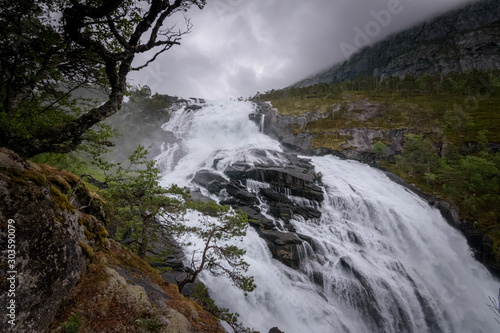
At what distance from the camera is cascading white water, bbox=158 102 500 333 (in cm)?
1531

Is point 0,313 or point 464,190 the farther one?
point 464,190

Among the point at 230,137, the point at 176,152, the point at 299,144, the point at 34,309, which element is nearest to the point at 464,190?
the point at 299,144

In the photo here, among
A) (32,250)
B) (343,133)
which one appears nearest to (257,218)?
(32,250)

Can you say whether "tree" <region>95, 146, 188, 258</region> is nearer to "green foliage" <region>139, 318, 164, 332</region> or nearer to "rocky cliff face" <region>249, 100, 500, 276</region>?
"green foliage" <region>139, 318, 164, 332</region>

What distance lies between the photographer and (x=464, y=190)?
30.9m

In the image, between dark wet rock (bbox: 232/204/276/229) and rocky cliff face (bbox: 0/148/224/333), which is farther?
dark wet rock (bbox: 232/204/276/229)

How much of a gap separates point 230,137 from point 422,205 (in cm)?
4517

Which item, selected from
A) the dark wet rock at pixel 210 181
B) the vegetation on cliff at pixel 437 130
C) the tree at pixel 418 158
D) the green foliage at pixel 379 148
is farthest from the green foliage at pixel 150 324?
the green foliage at pixel 379 148

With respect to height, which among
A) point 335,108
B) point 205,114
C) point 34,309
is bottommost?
point 34,309

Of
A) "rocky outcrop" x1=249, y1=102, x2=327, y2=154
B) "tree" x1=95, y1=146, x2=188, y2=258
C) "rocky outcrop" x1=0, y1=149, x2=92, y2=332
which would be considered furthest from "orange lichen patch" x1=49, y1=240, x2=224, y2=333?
"rocky outcrop" x1=249, y1=102, x2=327, y2=154

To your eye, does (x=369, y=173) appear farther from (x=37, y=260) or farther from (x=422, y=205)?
(x=37, y=260)

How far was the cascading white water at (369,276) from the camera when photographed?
50.2 ft

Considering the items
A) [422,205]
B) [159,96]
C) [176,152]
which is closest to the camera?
[422,205]

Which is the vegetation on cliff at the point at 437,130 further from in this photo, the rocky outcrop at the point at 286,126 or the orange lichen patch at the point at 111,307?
the orange lichen patch at the point at 111,307
